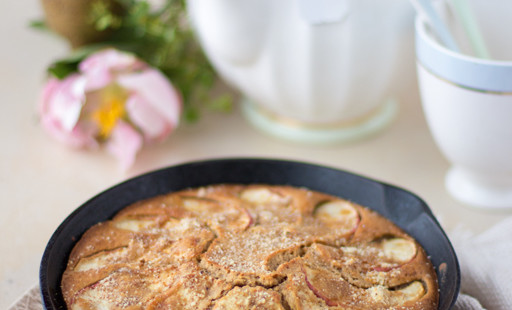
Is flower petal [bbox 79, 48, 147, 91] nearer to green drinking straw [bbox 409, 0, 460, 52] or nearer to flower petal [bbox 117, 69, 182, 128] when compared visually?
flower petal [bbox 117, 69, 182, 128]

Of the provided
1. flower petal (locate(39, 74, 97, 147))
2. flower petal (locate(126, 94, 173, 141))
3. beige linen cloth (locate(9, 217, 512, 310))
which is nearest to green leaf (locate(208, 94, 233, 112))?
flower petal (locate(126, 94, 173, 141))

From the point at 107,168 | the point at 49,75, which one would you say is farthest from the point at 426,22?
the point at 49,75

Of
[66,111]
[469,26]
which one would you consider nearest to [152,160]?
→ [66,111]

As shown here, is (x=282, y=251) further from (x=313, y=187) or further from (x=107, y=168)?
(x=107, y=168)

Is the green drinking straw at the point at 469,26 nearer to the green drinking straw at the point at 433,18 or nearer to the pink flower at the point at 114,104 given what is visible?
the green drinking straw at the point at 433,18

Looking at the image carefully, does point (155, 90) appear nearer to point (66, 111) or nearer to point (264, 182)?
A: point (66, 111)

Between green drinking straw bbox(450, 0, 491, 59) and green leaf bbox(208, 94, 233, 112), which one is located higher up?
green drinking straw bbox(450, 0, 491, 59)
